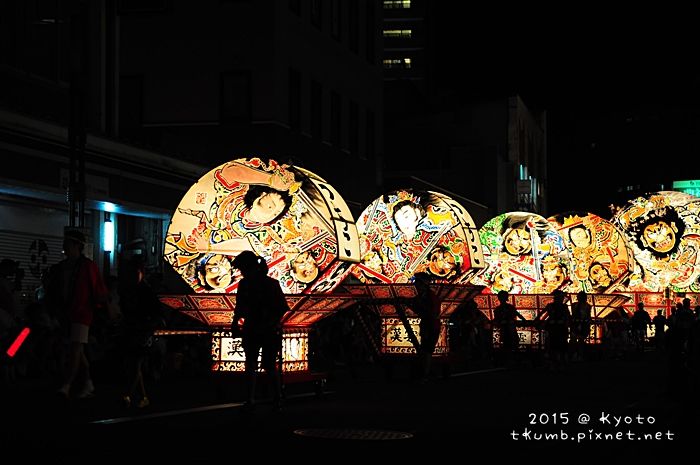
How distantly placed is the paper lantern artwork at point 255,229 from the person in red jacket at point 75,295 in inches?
111

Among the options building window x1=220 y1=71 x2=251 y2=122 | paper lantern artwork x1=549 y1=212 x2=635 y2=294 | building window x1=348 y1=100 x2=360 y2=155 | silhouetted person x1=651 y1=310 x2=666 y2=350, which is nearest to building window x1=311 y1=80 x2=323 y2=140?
building window x1=220 y1=71 x2=251 y2=122

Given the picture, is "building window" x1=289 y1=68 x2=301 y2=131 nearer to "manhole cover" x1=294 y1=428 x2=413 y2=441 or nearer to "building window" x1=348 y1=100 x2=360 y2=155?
"building window" x1=348 y1=100 x2=360 y2=155

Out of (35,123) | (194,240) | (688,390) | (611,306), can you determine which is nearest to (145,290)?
(194,240)

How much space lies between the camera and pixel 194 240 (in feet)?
57.5

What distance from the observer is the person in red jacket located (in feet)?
47.1

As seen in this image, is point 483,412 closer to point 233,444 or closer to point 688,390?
point 688,390

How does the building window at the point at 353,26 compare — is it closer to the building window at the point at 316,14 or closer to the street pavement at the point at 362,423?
the building window at the point at 316,14

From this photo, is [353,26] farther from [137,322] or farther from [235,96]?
[137,322]

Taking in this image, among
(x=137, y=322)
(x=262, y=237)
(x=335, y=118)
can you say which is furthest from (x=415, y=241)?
(x=335, y=118)

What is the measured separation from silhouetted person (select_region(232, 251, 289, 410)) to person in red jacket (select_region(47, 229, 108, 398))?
143 cm

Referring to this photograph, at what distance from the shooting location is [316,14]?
3694 cm

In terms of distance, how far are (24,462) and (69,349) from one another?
4.72 m

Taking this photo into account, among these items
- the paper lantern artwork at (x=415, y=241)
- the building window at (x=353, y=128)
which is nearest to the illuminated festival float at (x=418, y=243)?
the paper lantern artwork at (x=415, y=241)

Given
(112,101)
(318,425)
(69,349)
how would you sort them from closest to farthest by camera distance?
1. (318,425)
2. (69,349)
3. (112,101)
